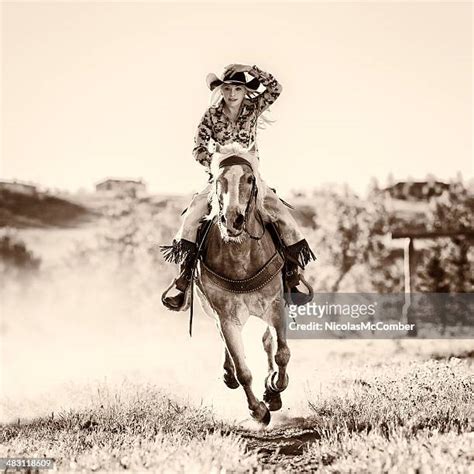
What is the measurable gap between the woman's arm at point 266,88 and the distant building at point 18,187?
1613 mm

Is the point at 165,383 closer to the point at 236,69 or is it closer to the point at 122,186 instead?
the point at 122,186

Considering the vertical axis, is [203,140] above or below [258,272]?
above

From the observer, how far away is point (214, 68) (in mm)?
5168

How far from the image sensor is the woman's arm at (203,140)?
14.4 ft

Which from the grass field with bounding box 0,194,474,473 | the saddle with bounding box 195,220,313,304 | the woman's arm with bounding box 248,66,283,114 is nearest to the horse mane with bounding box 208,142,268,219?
the saddle with bounding box 195,220,313,304

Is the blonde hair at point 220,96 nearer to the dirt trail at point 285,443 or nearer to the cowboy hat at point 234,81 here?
the cowboy hat at point 234,81

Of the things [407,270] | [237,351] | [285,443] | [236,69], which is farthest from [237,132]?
[285,443]

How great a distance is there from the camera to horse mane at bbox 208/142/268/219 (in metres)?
4.13

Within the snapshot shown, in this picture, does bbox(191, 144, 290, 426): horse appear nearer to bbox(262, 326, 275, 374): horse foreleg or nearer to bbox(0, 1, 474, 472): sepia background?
bbox(262, 326, 275, 374): horse foreleg

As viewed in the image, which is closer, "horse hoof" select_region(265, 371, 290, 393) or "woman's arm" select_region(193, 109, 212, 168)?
"woman's arm" select_region(193, 109, 212, 168)

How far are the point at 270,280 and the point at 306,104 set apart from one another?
58.3 inches

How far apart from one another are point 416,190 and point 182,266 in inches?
71.3

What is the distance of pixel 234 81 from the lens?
4543 mm

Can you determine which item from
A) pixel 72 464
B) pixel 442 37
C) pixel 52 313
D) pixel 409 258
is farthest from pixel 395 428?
pixel 442 37
